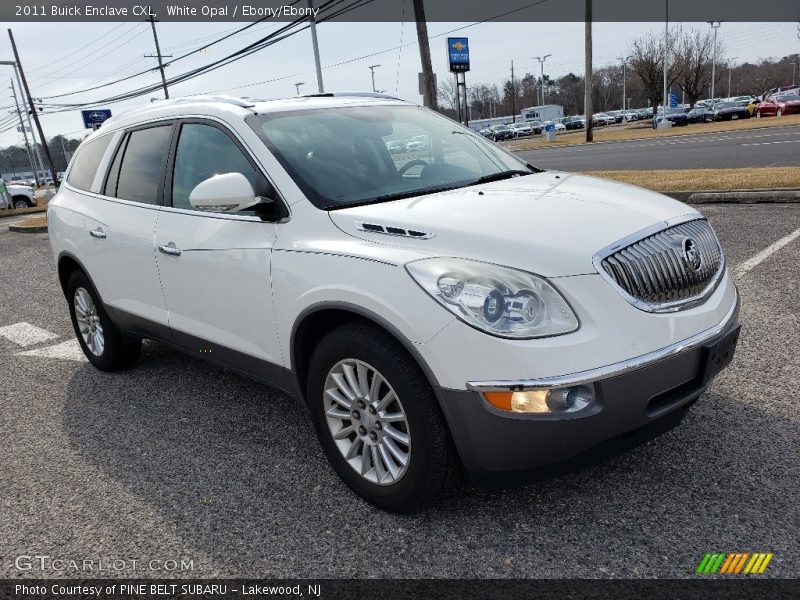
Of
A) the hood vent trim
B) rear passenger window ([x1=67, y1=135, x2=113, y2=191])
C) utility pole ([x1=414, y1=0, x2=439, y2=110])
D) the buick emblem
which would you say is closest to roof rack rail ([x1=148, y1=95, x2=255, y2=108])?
rear passenger window ([x1=67, y1=135, x2=113, y2=191])

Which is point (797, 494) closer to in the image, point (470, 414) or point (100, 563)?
point (470, 414)

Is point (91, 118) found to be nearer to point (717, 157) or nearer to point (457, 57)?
point (457, 57)

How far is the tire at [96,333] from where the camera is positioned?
4699 mm

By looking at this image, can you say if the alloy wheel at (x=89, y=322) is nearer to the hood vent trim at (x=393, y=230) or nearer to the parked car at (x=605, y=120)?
the hood vent trim at (x=393, y=230)

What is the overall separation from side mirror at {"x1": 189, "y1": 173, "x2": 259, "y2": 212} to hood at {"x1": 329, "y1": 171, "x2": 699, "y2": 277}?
42 centimetres

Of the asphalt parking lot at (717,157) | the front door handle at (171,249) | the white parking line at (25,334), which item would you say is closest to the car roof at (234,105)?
the front door handle at (171,249)

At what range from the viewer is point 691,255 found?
2.66m

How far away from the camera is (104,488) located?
3234 millimetres

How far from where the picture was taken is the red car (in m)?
35.5

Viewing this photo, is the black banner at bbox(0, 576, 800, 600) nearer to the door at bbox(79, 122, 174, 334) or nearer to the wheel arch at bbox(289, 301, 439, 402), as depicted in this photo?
the wheel arch at bbox(289, 301, 439, 402)

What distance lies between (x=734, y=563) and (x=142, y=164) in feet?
12.5

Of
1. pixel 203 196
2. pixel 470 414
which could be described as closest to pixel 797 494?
pixel 470 414

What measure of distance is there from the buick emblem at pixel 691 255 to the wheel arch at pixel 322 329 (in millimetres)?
1163

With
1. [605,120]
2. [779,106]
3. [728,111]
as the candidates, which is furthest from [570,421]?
[605,120]
